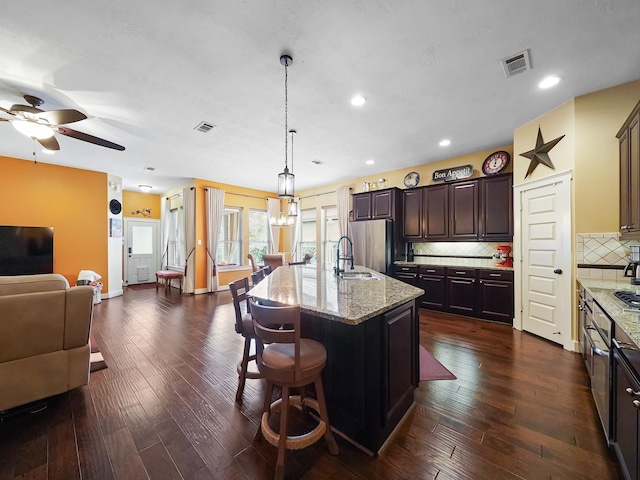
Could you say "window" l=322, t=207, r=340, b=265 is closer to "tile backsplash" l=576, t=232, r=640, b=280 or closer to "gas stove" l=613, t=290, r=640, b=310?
"tile backsplash" l=576, t=232, r=640, b=280

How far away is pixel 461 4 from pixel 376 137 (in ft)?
7.38

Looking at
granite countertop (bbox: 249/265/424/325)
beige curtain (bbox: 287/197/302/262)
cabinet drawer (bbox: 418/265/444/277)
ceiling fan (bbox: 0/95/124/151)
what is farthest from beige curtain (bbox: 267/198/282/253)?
granite countertop (bbox: 249/265/424/325)

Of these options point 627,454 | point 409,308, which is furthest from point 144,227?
point 627,454

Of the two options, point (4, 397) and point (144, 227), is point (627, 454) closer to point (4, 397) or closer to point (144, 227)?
point (4, 397)

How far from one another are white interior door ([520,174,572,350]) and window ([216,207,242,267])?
6.49 meters

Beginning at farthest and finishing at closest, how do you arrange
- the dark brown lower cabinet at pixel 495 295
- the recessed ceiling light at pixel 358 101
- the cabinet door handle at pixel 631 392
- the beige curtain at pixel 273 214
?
1. the beige curtain at pixel 273 214
2. the dark brown lower cabinet at pixel 495 295
3. the recessed ceiling light at pixel 358 101
4. the cabinet door handle at pixel 631 392

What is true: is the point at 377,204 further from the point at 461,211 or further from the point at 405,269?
the point at 461,211

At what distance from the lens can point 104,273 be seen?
5.76m

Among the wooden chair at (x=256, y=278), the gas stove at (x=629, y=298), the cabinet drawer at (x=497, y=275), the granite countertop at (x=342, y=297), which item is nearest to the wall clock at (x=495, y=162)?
the cabinet drawer at (x=497, y=275)

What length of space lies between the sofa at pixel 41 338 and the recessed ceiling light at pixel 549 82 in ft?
15.5

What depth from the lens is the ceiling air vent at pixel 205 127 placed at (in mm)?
3518

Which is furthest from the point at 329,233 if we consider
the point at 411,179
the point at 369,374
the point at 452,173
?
the point at 369,374

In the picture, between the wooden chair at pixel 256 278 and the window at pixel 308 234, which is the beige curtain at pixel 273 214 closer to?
the window at pixel 308 234

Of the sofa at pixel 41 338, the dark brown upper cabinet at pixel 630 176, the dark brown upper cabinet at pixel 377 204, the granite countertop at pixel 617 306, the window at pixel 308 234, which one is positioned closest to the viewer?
the granite countertop at pixel 617 306
